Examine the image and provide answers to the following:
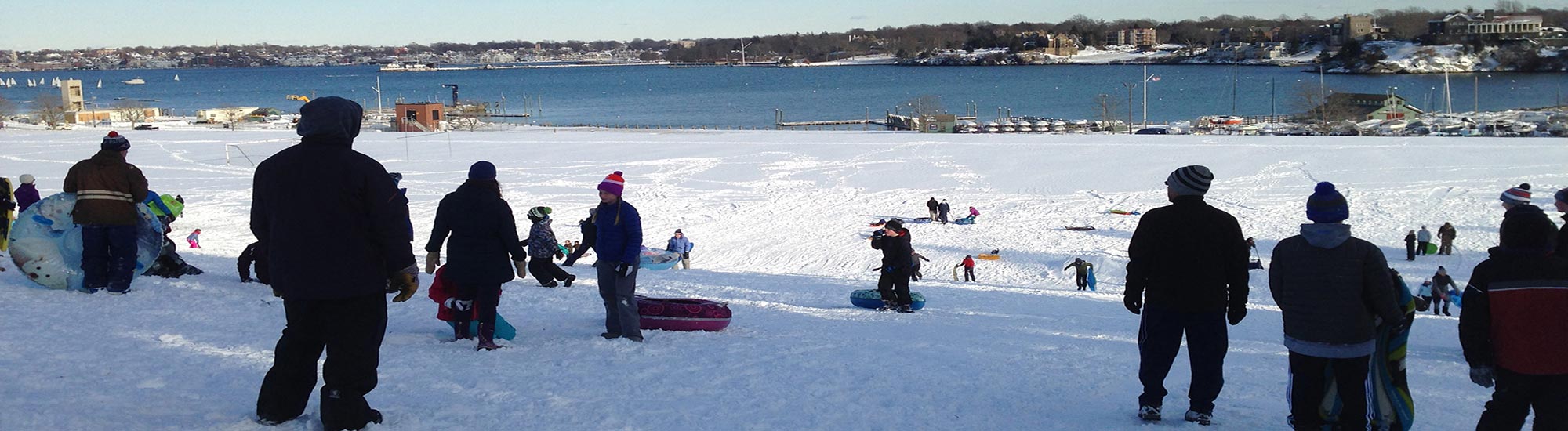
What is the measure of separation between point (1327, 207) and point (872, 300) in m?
6.24

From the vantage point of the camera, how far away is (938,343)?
769 centimetres

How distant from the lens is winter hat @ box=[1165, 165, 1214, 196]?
469cm

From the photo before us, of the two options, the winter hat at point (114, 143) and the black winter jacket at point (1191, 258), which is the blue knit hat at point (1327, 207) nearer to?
the black winter jacket at point (1191, 258)

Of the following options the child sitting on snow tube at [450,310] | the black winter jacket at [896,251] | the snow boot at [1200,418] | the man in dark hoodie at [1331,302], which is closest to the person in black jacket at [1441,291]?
the black winter jacket at [896,251]

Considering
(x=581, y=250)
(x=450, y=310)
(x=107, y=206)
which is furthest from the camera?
(x=107, y=206)

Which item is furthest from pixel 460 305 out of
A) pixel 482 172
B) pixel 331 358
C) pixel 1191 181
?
pixel 1191 181

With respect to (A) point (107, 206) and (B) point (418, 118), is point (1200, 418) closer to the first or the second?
(A) point (107, 206)

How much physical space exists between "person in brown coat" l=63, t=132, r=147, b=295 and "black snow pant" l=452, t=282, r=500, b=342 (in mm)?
2800

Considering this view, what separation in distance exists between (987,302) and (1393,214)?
16.9 m

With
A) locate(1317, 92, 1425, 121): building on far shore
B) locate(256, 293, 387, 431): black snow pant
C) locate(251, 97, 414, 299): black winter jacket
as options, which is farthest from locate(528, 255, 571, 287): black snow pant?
locate(1317, 92, 1425, 121): building on far shore

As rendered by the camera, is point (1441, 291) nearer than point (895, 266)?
No

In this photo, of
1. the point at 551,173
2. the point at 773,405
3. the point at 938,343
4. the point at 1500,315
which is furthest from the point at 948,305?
the point at 551,173

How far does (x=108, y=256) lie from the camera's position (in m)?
8.20

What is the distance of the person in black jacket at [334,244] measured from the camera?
4066 millimetres
